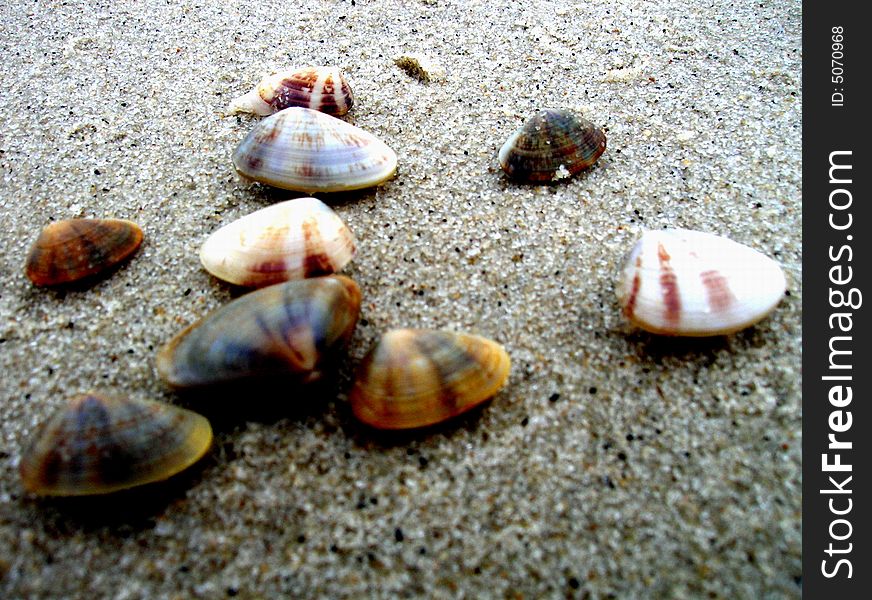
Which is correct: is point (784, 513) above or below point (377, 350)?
below

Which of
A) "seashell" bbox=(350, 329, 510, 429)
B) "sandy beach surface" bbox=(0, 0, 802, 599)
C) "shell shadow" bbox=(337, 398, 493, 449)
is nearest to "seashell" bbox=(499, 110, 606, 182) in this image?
"sandy beach surface" bbox=(0, 0, 802, 599)

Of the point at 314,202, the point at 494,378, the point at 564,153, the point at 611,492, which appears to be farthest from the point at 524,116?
the point at 611,492

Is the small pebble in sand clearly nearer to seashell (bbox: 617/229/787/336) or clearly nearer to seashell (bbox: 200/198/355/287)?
seashell (bbox: 200/198/355/287)

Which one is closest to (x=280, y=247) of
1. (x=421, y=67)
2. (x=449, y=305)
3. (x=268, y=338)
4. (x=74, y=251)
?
(x=268, y=338)

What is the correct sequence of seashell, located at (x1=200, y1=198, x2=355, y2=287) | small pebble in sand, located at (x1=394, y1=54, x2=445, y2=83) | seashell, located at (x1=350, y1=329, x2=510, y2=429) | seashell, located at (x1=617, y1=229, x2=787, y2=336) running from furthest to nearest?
small pebble in sand, located at (x1=394, y1=54, x2=445, y2=83), seashell, located at (x1=200, y1=198, x2=355, y2=287), seashell, located at (x1=617, y1=229, x2=787, y2=336), seashell, located at (x1=350, y1=329, x2=510, y2=429)

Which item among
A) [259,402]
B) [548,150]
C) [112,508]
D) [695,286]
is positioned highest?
[548,150]

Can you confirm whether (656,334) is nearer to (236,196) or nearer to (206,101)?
(236,196)

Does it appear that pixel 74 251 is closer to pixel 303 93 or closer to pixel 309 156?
pixel 309 156
